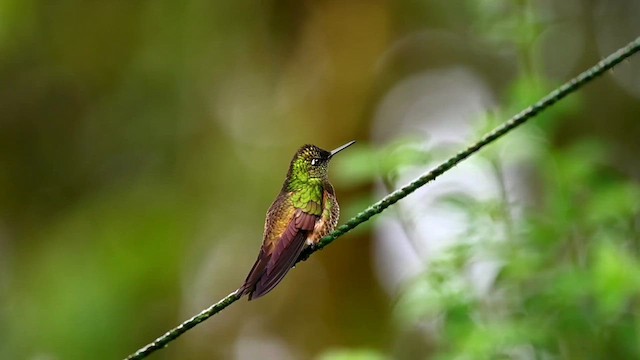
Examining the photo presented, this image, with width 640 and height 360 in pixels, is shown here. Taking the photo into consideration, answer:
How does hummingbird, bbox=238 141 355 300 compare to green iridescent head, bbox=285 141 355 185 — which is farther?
green iridescent head, bbox=285 141 355 185

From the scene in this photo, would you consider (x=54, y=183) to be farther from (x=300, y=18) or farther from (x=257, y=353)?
(x=257, y=353)

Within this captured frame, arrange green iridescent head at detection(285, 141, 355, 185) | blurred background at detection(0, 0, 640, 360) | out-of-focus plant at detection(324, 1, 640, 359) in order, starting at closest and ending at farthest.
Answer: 1. green iridescent head at detection(285, 141, 355, 185)
2. out-of-focus plant at detection(324, 1, 640, 359)
3. blurred background at detection(0, 0, 640, 360)

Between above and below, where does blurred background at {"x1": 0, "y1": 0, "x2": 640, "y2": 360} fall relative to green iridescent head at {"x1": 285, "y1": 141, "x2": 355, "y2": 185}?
above

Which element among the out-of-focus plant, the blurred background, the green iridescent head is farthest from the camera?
the blurred background

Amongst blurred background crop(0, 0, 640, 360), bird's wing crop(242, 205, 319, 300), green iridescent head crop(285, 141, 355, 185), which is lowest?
bird's wing crop(242, 205, 319, 300)

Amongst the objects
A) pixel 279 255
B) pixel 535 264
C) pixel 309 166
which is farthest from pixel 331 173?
pixel 279 255

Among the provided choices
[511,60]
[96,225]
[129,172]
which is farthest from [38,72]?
[511,60]

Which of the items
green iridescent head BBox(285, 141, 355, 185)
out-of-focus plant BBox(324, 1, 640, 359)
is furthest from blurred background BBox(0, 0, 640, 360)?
A: green iridescent head BBox(285, 141, 355, 185)

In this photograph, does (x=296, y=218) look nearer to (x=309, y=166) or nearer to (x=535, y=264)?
(x=309, y=166)

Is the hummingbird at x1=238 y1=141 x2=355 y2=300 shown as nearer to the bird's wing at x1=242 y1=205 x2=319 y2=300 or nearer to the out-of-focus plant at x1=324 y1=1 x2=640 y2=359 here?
the bird's wing at x1=242 y1=205 x2=319 y2=300
